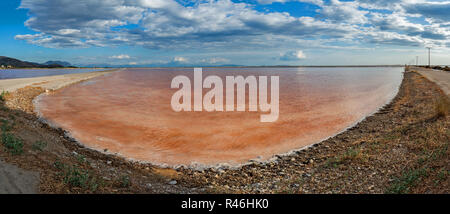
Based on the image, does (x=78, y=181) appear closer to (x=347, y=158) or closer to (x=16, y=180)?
(x=16, y=180)

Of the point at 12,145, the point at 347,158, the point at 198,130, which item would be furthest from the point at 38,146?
the point at 347,158

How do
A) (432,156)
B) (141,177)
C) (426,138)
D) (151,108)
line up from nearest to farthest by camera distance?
(432,156)
(141,177)
(426,138)
(151,108)

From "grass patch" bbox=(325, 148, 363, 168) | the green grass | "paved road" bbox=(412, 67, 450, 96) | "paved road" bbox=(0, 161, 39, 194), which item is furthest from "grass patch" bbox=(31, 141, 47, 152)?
"paved road" bbox=(412, 67, 450, 96)

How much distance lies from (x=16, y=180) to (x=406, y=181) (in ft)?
24.6

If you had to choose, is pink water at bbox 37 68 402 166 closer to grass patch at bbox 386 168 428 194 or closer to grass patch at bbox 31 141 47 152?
grass patch at bbox 31 141 47 152

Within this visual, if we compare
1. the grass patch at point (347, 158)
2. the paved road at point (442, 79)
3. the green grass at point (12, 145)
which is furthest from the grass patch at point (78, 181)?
the paved road at point (442, 79)

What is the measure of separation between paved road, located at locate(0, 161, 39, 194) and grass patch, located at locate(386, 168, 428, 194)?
6633 millimetres

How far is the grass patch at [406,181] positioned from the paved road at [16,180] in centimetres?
663

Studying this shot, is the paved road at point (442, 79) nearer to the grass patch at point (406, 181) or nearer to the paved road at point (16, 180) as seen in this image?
the grass patch at point (406, 181)

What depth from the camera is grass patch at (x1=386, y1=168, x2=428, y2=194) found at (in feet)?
16.1

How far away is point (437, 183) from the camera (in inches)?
189
